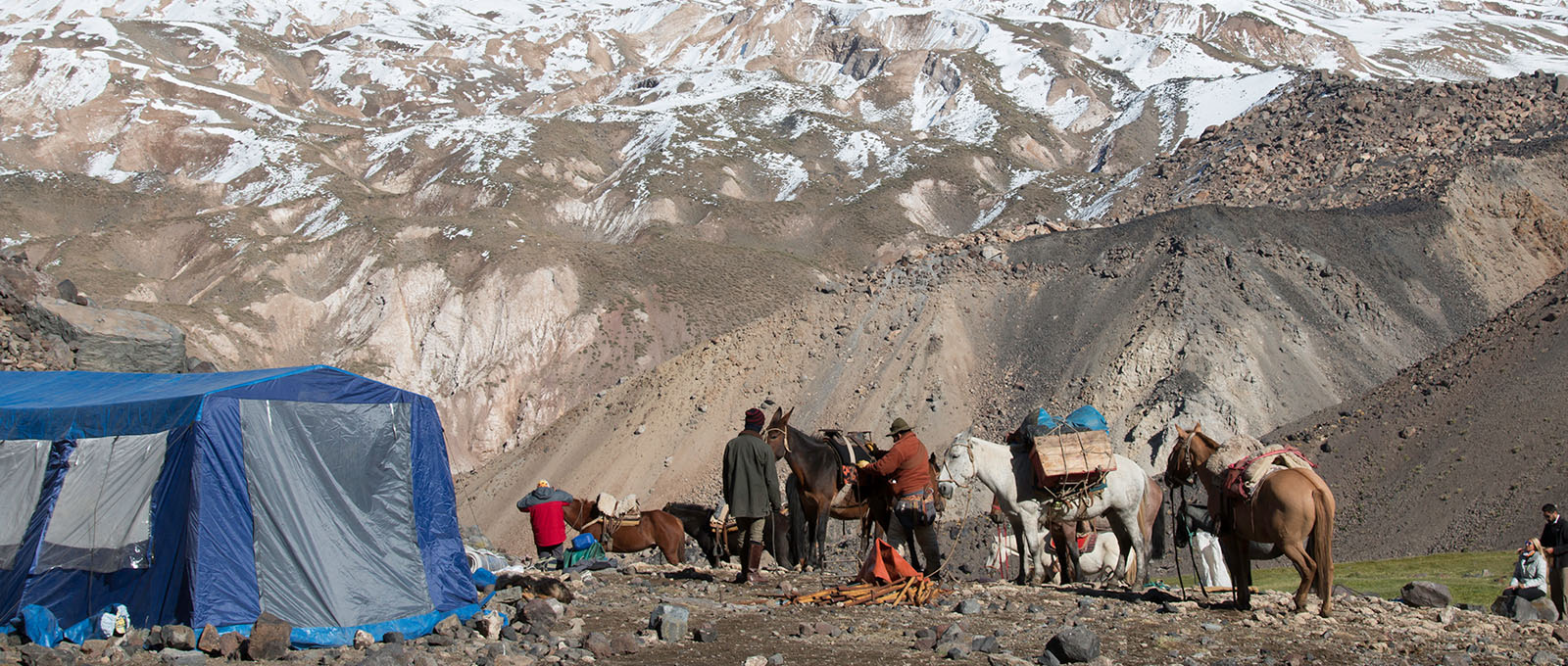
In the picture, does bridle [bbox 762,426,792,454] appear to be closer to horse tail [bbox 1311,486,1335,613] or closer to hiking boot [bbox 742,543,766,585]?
hiking boot [bbox 742,543,766,585]

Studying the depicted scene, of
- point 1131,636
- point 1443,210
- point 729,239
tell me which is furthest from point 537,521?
point 729,239

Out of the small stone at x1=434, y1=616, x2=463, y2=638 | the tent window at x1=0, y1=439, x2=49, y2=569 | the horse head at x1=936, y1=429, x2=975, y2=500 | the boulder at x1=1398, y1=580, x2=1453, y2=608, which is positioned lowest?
the boulder at x1=1398, y1=580, x2=1453, y2=608

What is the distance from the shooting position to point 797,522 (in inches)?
565

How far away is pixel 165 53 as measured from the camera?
425ft

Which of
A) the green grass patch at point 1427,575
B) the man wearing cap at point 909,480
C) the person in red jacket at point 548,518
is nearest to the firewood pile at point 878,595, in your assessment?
the man wearing cap at point 909,480

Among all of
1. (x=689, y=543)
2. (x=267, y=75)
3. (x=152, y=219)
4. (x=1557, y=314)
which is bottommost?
(x=689, y=543)

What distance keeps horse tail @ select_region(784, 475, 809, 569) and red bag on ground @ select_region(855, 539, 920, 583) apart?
2.70 metres

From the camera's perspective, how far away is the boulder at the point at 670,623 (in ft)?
31.4

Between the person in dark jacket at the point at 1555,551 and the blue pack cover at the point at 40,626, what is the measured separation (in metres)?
13.7

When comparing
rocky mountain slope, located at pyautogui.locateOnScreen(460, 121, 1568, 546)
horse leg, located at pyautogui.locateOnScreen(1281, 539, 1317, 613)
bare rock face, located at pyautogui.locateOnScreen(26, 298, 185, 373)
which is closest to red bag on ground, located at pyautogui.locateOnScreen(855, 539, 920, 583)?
horse leg, located at pyautogui.locateOnScreen(1281, 539, 1317, 613)

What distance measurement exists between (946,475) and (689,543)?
425 inches

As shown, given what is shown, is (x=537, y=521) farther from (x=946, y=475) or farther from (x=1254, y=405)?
(x=1254, y=405)

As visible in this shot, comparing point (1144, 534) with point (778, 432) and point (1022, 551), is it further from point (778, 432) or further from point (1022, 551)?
point (778, 432)

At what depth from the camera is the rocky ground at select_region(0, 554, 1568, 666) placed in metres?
8.70
